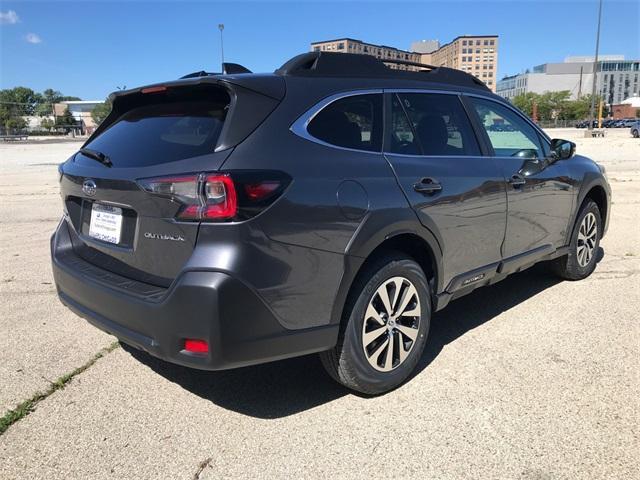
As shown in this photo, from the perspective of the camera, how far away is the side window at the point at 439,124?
334cm

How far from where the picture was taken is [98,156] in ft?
9.72

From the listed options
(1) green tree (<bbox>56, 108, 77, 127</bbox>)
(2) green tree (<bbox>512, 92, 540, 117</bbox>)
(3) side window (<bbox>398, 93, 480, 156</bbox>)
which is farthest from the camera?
(1) green tree (<bbox>56, 108, 77, 127</bbox>)

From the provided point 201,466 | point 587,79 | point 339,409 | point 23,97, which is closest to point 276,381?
point 339,409

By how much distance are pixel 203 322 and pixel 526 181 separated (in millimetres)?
2828

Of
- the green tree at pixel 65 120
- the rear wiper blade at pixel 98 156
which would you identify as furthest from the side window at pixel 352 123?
the green tree at pixel 65 120

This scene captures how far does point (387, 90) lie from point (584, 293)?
2.96 metres

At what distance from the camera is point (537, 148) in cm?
443

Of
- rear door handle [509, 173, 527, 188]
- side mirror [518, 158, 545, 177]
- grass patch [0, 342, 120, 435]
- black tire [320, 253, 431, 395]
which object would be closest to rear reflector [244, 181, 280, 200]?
black tire [320, 253, 431, 395]

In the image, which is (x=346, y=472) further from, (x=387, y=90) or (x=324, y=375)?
(x=387, y=90)

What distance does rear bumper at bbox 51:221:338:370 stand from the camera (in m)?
2.30

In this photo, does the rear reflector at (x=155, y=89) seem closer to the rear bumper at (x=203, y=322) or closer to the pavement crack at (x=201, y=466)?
the rear bumper at (x=203, y=322)

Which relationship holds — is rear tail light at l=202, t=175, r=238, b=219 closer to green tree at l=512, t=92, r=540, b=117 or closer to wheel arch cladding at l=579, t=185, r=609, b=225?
wheel arch cladding at l=579, t=185, r=609, b=225

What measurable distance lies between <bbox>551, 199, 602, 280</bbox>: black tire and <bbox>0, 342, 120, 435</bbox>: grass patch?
4.12m

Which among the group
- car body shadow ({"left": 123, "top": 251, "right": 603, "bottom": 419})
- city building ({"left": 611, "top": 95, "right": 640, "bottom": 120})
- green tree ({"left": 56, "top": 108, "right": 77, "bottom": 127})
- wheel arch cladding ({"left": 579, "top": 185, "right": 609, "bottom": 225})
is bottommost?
car body shadow ({"left": 123, "top": 251, "right": 603, "bottom": 419})
